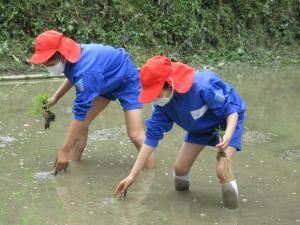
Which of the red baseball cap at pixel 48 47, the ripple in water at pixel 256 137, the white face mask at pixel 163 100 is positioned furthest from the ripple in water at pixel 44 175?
the ripple in water at pixel 256 137

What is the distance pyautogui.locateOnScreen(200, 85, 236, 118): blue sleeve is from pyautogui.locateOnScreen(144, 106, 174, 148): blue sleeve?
0.34m

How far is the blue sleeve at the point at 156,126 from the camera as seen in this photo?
14.0ft

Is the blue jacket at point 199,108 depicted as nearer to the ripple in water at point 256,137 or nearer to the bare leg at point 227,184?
the bare leg at point 227,184

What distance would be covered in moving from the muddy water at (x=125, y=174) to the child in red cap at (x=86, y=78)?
287 mm

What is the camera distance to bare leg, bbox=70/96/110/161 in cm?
527

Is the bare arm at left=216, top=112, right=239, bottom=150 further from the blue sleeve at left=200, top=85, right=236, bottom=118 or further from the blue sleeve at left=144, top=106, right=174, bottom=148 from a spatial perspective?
the blue sleeve at left=144, top=106, right=174, bottom=148

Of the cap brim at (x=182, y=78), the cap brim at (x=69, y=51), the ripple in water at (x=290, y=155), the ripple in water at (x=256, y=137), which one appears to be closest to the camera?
the cap brim at (x=182, y=78)

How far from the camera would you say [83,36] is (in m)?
11.1

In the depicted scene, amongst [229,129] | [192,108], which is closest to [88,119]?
[192,108]

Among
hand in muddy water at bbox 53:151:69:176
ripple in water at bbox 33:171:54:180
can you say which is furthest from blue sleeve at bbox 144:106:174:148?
ripple in water at bbox 33:171:54:180

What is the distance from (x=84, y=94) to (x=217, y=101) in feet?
3.33

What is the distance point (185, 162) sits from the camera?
4586mm

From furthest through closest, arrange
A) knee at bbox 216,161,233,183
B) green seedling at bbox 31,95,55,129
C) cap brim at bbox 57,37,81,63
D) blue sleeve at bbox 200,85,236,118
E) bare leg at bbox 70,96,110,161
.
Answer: bare leg at bbox 70,96,110,161
green seedling at bbox 31,95,55,129
cap brim at bbox 57,37,81,63
knee at bbox 216,161,233,183
blue sleeve at bbox 200,85,236,118

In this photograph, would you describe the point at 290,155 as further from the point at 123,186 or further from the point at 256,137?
the point at 123,186
